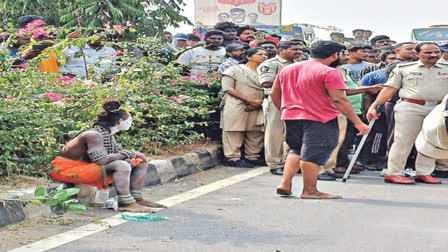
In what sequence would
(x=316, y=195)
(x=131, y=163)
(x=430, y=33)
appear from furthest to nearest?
(x=430, y=33)
(x=316, y=195)
(x=131, y=163)

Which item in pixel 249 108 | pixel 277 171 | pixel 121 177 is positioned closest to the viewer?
pixel 121 177

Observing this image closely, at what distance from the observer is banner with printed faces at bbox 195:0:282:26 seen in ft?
94.9

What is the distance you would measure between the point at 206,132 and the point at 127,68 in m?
1.73

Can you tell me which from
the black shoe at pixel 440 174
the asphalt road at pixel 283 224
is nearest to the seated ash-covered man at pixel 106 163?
the asphalt road at pixel 283 224

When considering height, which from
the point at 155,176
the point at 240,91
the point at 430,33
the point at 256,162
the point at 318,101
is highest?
the point at 318,101

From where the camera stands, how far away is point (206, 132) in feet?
36.3

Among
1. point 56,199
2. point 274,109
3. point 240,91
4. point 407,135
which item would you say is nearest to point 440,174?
point 407,135

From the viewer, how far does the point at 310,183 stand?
7562mm

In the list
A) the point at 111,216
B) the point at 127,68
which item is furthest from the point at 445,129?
the point at 127,68

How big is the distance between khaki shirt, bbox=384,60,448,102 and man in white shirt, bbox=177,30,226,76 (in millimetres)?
3207

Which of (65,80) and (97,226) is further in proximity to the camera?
(65,80)

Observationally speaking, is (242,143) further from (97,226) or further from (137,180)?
(97,226)

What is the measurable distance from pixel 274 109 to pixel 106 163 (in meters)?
3.44

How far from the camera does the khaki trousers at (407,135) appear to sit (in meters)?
9.03
